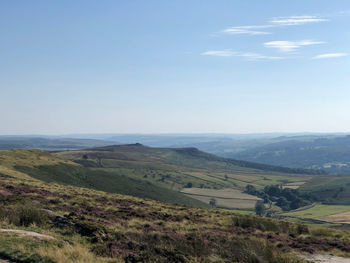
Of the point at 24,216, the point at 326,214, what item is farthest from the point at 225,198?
the point at 24,216

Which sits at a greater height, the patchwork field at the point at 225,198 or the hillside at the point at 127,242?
the hillside at the point at 127,242

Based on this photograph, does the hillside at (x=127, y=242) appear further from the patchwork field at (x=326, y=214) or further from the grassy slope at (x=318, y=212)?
the grassy slope at (x=318, y=212)

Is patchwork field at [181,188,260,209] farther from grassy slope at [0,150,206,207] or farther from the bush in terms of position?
the bush

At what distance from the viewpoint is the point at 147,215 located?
3203cm

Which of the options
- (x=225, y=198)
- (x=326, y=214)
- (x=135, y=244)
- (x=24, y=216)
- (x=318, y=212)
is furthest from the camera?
(x=225, y=198)

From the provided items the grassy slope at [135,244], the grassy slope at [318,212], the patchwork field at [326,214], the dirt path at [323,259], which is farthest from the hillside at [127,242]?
the grassy slope at [318,212]

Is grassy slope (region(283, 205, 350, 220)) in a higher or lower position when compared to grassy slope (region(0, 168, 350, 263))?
lower

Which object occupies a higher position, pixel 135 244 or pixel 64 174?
pixel 135 244

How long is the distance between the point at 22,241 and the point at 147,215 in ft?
58.5

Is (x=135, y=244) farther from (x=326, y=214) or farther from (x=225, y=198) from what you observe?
(x=225, y=198)

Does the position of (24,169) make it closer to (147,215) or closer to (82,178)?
(82,178)

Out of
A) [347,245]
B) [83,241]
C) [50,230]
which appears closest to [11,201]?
[50,230]

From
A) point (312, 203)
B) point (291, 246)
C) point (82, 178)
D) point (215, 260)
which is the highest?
point (215, 260)

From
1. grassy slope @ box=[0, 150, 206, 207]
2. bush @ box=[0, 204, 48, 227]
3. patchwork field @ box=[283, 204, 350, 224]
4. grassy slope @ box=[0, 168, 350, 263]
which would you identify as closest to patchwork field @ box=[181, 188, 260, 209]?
patchwork field @ box=[283, 204, 350, 224]
